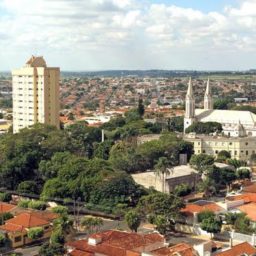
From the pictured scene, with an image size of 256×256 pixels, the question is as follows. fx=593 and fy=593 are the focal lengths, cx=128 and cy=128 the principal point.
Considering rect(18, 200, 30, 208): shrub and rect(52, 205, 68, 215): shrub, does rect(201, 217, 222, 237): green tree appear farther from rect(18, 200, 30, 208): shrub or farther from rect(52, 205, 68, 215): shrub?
rect(18, 200, 30, 208): shrub

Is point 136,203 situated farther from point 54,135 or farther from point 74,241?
point 54,135

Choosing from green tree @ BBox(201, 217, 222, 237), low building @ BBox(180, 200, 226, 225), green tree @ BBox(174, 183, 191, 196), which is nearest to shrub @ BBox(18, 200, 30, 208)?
low building @ BBox(180, 200, 226, 225)

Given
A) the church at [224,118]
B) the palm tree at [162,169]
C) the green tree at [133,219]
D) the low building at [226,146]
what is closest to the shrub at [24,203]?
the green tree at [133,219]

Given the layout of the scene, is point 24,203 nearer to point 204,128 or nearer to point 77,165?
point 77,165

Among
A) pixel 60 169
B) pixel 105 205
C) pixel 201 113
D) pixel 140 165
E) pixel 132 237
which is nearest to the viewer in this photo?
pixel 132 237

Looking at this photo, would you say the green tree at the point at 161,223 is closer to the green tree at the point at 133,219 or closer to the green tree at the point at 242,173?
the green tree at the point at 133,219

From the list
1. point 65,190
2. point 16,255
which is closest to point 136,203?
point 65,190

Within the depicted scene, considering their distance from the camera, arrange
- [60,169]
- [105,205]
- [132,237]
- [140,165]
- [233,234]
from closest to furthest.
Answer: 1. [132,237]
2. [233,234]
3. [105,205]
4. [60,169]
5. [140,165]
